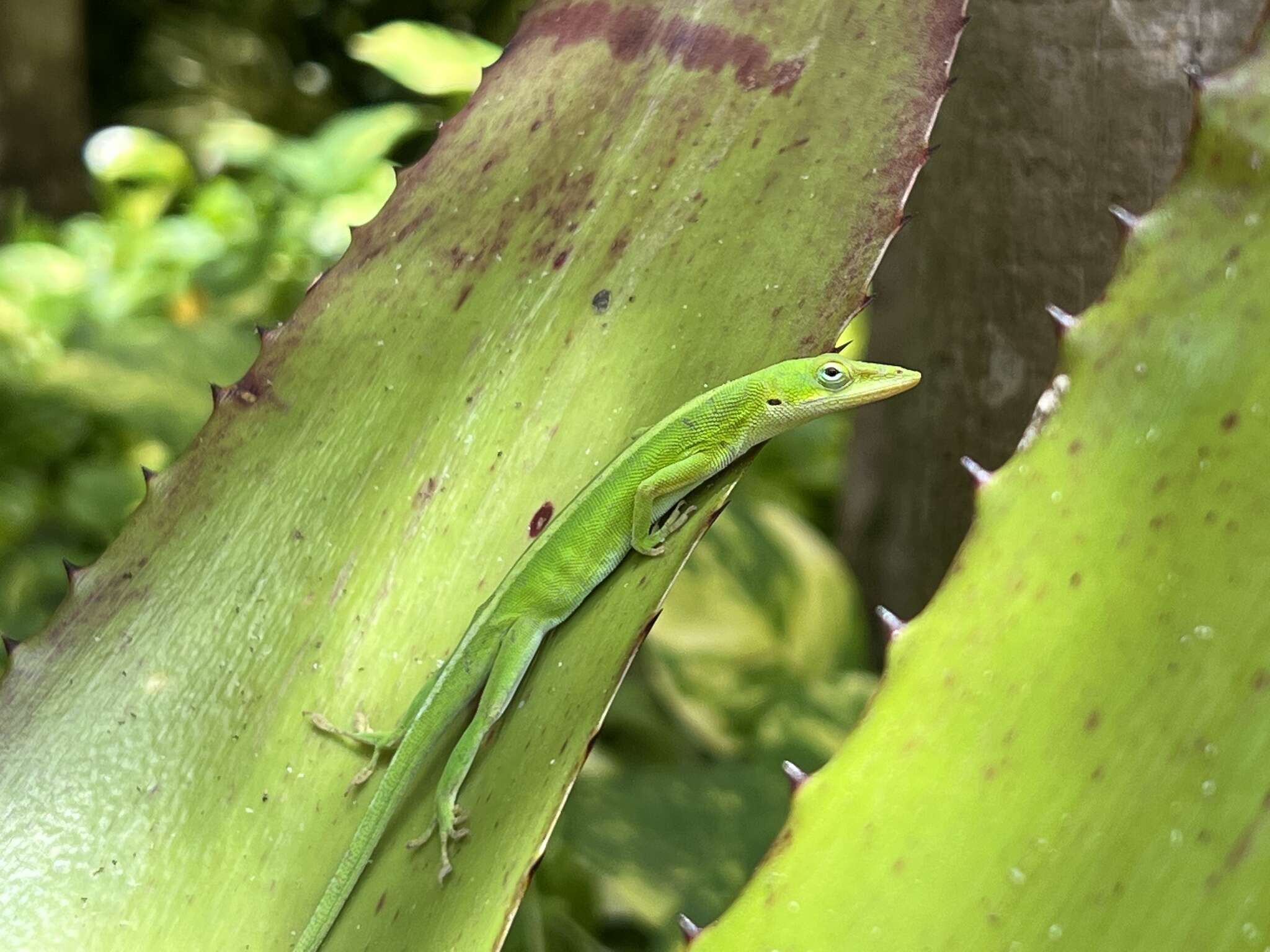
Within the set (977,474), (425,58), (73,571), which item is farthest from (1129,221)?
(425,58)

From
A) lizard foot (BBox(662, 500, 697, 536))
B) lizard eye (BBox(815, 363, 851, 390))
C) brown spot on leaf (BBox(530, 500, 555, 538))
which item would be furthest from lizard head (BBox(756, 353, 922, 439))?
brown spot on leaf (BBox(530, 500, 555, 538))

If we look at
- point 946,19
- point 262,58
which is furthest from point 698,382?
point 262,58

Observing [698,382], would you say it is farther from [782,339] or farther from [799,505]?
[799,505]

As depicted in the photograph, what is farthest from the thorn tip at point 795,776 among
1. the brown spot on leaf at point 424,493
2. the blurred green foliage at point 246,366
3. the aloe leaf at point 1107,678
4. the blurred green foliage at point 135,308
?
the blurred green foliage at point 135,308

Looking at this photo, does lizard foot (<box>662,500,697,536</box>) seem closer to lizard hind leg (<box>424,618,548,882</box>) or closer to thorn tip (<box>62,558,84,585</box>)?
lizard hind leg (<box>424,618,548,882</box>)

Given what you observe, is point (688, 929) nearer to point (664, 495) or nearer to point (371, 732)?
point (371, 732)

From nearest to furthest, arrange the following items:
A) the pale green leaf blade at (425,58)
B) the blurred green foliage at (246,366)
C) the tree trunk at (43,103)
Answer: the blurred green foliage at (246,366)
the pale green leaf blade at (425,58)
the tree trunk at (43,103)

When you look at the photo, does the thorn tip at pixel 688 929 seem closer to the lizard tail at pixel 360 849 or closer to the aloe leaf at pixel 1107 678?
the aloe leaf at pixel 1107 678
